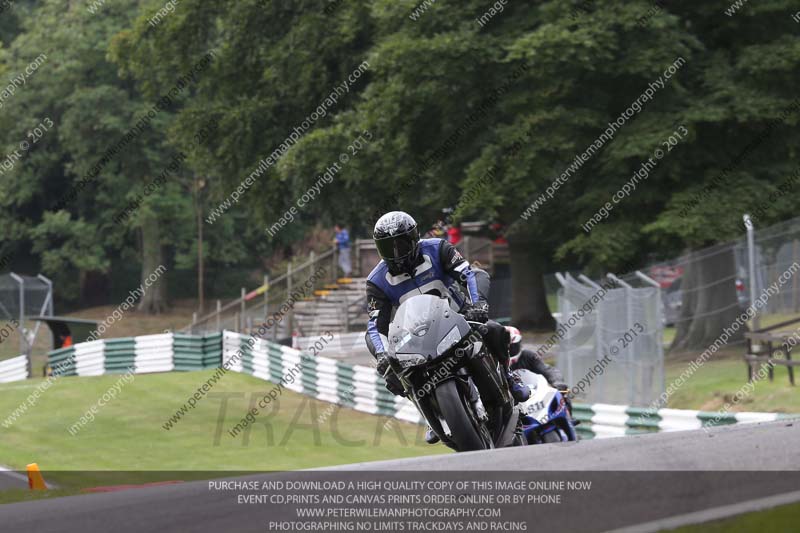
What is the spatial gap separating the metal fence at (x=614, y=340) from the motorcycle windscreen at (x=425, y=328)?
29.2 ft

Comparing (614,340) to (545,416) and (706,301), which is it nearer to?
(706,301)

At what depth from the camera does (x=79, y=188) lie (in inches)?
2164

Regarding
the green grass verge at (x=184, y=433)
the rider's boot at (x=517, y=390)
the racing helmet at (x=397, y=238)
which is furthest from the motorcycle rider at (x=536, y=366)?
the green grass verge at (x=184, y=433)

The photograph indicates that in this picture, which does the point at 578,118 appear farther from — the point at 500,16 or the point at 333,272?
the point at 333,272

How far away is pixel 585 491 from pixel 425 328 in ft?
9.64

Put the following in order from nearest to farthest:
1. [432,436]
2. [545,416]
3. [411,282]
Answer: [432,436] < [411,282] < [545,416]

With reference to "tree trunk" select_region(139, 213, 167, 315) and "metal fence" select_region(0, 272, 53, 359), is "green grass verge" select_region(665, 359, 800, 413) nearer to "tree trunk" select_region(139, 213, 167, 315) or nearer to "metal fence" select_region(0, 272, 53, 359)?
"metal fence" select_region(0, 272, 53, 359)

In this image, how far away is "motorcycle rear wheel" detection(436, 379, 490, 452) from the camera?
8.16 metres

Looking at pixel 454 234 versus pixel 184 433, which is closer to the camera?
pixel 184 433

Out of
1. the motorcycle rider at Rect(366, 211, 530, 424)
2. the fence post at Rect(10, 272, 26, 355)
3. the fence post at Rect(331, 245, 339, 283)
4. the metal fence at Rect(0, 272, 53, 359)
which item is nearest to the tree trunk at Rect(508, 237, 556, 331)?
the fence post at Rect(331, 245, 339, 283)

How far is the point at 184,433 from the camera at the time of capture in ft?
63.0

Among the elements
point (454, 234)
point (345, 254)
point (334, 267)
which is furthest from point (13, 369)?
point (345, 254)

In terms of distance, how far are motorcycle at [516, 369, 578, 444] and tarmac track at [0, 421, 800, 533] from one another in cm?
366

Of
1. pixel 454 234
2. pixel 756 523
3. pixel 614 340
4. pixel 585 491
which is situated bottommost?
pixel 756 523
